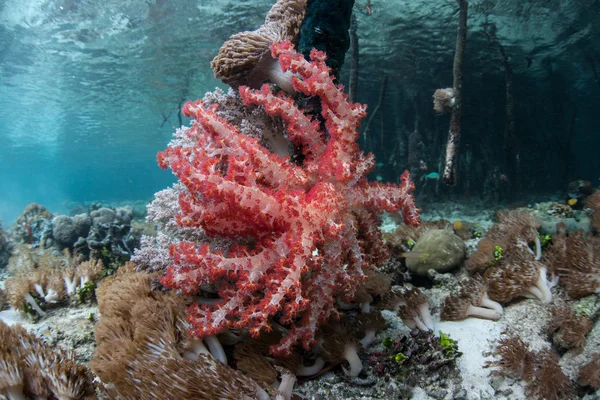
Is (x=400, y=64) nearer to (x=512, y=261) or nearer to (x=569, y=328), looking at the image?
(x=512, y=261)

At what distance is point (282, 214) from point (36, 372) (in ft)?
6.71

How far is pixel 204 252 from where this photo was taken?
226cm

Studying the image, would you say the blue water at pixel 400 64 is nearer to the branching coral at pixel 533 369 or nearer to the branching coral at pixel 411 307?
the branching coral at pixel 411 307

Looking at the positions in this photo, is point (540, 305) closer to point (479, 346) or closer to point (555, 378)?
point (479, 346)

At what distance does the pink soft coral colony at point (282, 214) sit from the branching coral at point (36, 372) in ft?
3.05

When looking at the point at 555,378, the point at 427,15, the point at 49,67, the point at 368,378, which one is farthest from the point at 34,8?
the point at 555,378

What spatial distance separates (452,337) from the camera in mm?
3205

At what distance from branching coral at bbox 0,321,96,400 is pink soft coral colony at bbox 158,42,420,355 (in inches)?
36.7

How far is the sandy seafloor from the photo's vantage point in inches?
102

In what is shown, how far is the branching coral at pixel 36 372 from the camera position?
219cm

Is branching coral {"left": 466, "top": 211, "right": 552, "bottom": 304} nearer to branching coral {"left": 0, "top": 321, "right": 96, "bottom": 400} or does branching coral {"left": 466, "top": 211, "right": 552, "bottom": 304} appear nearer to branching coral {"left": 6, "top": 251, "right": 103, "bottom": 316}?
branching coral {"left": 0, "top": 321, "right": 96, "bottom": 400}

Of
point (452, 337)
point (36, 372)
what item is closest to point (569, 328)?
point (452, 337)

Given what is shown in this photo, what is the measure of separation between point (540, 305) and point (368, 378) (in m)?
2.19

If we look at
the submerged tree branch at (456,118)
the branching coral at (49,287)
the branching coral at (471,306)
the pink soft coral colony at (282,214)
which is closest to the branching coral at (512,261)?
the branching coral at (471,306)
